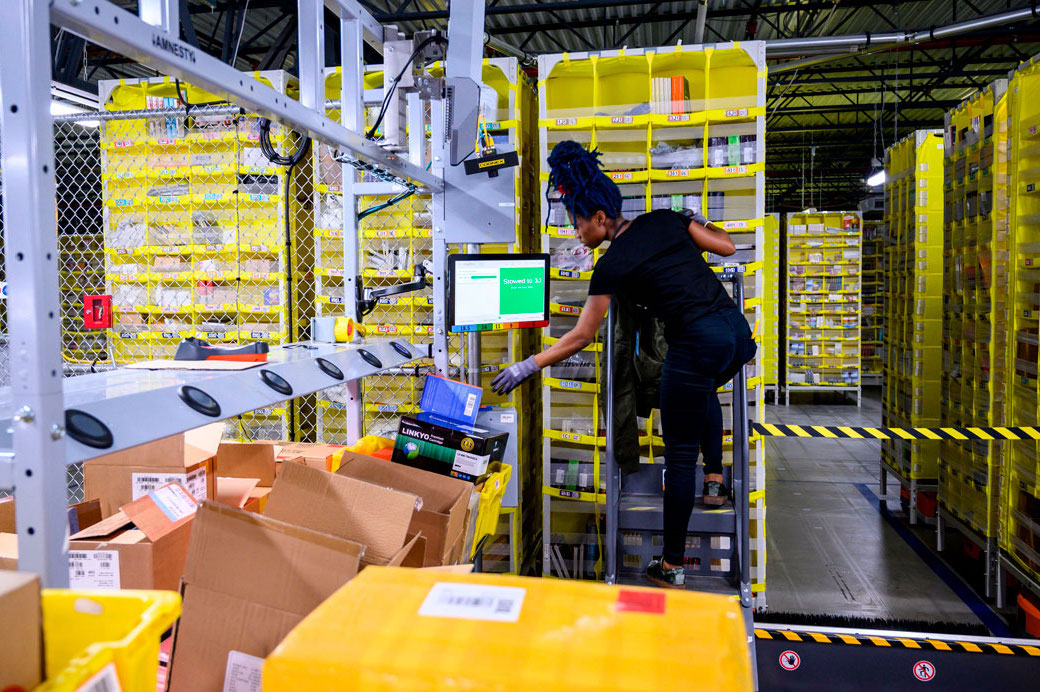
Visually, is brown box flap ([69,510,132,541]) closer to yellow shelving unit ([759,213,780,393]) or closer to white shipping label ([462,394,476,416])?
white shipping label ([462,394,476,416])

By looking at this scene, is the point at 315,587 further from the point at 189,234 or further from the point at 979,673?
the point at 189,234

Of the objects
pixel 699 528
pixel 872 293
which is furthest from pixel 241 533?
pixel 872 293

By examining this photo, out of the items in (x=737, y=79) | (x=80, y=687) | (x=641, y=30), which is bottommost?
(x=80, y=687)

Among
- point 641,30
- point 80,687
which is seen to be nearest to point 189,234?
point 80,687

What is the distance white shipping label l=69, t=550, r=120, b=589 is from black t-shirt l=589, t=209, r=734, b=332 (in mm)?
2222

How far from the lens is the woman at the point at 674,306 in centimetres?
318

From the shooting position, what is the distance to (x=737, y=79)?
14.8 ft

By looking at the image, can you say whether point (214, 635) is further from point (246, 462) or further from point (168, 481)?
point (246, 462)

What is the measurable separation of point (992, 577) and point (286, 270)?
5362 mm

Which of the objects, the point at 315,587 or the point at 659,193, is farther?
the point at 659,193

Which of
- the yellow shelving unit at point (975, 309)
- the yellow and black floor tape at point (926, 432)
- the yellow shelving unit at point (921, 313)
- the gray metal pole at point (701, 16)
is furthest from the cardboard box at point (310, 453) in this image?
the gray metal pole at point (701, 16)

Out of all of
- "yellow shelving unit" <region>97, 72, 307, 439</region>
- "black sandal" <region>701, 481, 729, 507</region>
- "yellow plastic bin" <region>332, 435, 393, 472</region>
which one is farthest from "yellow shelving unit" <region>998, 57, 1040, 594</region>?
"yellow shelving unit" <region>97, 72, 307, 439</region>

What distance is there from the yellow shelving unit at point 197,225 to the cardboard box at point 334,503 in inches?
137

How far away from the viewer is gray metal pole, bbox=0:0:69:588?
1.18 meters
